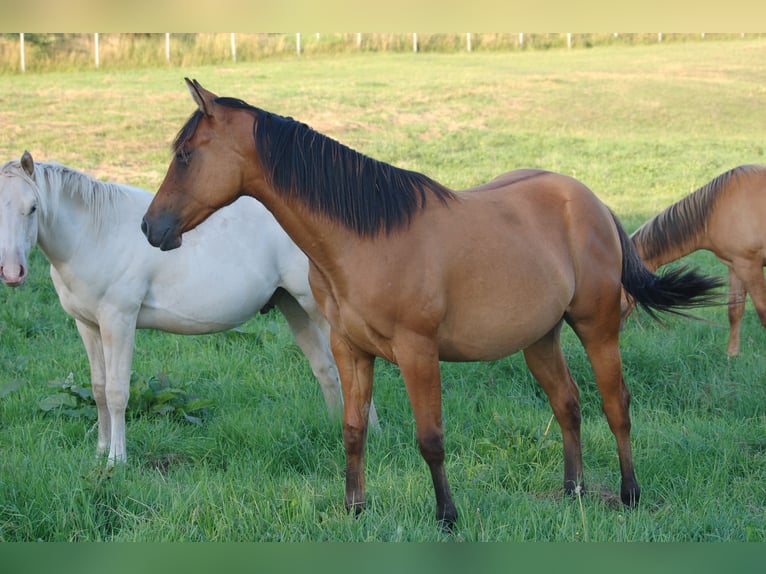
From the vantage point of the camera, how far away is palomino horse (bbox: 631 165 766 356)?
303 inches

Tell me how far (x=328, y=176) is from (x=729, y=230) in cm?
548

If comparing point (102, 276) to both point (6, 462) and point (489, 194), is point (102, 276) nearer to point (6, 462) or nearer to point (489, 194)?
point (6, 462)

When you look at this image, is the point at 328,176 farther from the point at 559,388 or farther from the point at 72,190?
the point at 72,190

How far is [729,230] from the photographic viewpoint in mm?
7867

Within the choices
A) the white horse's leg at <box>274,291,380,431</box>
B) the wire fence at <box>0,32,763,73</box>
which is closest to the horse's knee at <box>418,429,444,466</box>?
the white horse's leg at <box>274,291,380,431</box>

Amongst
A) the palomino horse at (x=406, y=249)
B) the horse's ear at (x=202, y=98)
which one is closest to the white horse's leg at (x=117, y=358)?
the palomino horse at (x=406, y=249)

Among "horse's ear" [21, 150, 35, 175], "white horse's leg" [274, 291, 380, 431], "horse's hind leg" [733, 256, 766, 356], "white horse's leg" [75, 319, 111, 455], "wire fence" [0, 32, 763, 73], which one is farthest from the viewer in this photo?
"wire fence" [0, 32, 763, 73]

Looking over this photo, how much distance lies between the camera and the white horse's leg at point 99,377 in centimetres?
527

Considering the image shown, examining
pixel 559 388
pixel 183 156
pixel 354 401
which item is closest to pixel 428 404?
pixel 354 401

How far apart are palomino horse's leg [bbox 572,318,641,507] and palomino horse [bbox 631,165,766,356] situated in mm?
3424

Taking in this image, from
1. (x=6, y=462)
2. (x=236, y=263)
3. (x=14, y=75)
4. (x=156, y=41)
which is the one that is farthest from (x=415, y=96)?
(x=6, y=462)

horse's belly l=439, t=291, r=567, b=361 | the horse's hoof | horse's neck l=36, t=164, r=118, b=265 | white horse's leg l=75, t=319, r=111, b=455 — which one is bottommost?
the horse's hoof

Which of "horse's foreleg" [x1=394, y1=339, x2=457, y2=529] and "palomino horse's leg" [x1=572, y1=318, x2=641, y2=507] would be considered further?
"palomino horse's leg" [x1=572, y1=318, x2=641, y2=507]

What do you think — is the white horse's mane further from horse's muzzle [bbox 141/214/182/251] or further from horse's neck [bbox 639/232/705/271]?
horse's neck [bbox 639/232/705/271]
